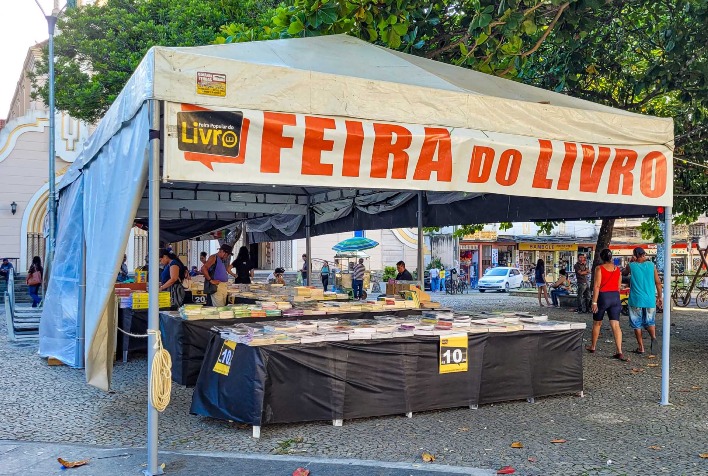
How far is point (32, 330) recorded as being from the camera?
14.3 meters

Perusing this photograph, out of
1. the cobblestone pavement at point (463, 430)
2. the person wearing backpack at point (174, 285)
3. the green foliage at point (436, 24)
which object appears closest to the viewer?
the cobblestone pavement at point (463, 430)

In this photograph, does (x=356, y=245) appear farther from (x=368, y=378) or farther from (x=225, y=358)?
(x=225, y=358)

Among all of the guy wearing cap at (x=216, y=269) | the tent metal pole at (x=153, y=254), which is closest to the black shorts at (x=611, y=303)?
the guy wearing cap at (x=216, y=269)

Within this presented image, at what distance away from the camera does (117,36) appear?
22.7 m

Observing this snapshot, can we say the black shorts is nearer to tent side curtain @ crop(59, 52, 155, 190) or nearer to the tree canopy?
the tree canopy

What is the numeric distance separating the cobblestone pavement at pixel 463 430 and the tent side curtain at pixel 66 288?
96cm

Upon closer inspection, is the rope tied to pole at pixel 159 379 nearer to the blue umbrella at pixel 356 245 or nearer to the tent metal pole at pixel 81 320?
the tent metal pole at pixel 81 320

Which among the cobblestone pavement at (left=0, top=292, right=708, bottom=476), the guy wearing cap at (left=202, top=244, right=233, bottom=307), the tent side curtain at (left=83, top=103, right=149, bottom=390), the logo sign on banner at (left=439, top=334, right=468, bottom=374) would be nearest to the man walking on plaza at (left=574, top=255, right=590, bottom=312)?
the cobblestone pavement at (left=0, top=292, right=708, bottom=476)

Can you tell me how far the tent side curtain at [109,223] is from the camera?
5.12 metres

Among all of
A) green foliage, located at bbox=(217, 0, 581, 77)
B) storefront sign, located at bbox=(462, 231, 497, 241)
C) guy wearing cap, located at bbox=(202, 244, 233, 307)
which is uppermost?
green foliage, located at bbox=(217, 0, 581, 77)

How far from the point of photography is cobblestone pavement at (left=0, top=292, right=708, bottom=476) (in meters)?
5.26

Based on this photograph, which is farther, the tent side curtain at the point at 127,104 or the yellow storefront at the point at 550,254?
the yellow storefront at the point at 550,254

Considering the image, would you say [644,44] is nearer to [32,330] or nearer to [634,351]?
[634,351]

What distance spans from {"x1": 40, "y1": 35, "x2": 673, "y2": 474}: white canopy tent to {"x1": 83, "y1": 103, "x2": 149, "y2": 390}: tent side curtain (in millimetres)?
19
